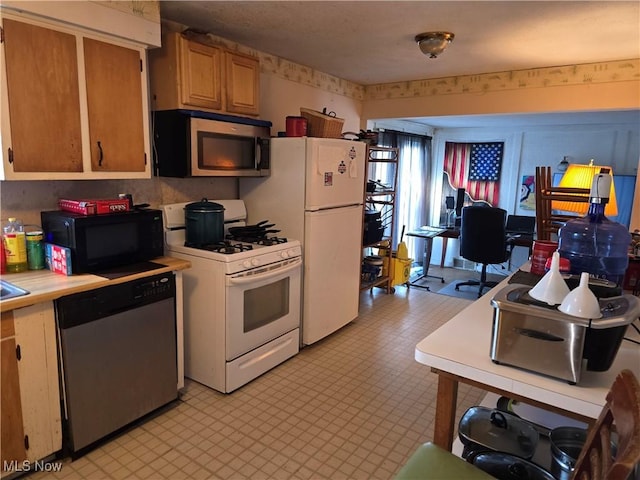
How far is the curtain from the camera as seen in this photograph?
5.50m

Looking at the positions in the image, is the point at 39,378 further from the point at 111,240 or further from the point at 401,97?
the point at 401,97

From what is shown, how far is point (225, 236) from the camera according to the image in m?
3.14

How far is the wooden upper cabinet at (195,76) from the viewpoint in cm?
256

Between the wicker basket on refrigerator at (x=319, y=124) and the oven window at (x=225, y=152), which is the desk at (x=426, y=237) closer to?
the wicker basket on refrigerator at (x=319, y=124)

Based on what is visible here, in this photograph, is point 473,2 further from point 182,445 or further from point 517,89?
point 182,445

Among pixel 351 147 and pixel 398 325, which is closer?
pixel 351 147

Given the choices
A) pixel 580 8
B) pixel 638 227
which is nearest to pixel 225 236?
pixel 580 8

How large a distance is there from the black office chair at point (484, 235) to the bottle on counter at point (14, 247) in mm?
4277

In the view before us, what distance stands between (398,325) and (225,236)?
72.6 inches

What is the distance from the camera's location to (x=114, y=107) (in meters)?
2.25

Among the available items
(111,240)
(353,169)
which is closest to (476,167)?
(353,169)

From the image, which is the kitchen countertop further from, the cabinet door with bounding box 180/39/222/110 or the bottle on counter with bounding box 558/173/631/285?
the bottle on counter with bounding box 558/173/631/285

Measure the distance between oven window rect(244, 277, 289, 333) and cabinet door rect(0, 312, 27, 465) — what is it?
4.02 ft

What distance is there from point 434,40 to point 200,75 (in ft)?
5.17
